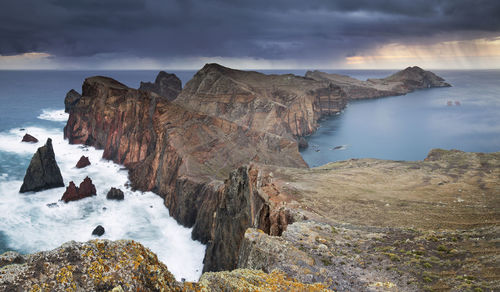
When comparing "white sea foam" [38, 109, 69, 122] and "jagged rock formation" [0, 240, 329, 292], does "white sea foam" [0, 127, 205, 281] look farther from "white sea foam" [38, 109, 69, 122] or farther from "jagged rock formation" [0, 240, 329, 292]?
"white sea foam" [38, 109, 69, 122]

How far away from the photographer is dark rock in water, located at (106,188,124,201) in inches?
2363

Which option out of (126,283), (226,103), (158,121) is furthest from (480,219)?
(226,103)

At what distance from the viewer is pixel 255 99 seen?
11550cm

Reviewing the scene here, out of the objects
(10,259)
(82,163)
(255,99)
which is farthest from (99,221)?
(255,99)

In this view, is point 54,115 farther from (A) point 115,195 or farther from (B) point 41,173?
(A) point 115,195

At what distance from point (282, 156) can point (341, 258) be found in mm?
57175

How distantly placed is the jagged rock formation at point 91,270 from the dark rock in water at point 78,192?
Answer: 58743 mm

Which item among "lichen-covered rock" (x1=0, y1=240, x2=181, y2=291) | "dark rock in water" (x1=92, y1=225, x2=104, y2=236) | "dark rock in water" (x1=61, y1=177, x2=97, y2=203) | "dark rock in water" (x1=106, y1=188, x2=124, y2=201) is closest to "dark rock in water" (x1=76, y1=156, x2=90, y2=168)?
"dark rock in water" (x1=61, y1=177, x2=97, y2=203)

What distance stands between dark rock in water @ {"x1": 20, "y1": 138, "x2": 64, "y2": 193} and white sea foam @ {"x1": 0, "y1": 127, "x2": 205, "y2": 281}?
5.43 feet

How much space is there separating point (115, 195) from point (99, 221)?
903cm

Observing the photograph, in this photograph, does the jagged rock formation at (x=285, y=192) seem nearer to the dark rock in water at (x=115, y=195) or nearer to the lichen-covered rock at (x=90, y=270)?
the dark rock in water at (x=115, y=195)

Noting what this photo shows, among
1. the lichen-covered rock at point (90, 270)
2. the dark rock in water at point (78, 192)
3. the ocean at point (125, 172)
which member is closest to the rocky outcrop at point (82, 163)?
the ocean at point (125, 172)

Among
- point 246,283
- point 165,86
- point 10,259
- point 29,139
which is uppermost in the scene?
point 165,86

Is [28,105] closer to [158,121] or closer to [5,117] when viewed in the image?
[5,117]
